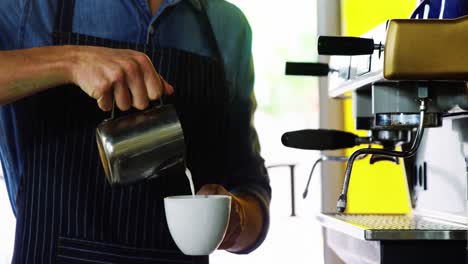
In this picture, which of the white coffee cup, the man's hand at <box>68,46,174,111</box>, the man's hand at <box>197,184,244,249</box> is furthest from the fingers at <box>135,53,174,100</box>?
the man's hand at <box>197,184,244,249</box>

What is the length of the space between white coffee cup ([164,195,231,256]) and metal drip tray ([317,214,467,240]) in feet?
0.53

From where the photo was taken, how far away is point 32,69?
0.79m

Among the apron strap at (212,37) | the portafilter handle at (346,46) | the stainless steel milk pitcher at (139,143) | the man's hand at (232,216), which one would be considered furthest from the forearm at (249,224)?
the portafilter handle at (346,46)

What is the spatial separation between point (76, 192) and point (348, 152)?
579mm

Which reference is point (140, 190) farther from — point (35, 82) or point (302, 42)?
point (302, 42)

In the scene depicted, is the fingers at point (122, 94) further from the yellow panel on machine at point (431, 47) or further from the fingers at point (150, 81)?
the yellow panel on machine at point (431, 47)

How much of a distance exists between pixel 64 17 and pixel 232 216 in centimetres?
41

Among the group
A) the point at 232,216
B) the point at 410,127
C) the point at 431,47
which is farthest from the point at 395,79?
the point at 232,216

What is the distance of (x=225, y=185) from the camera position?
1.09 metres

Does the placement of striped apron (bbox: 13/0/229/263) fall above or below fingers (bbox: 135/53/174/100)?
below

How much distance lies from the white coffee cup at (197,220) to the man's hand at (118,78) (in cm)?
13

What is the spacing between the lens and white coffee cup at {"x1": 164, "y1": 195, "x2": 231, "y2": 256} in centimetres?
67

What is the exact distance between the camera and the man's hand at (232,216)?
3.11 feet

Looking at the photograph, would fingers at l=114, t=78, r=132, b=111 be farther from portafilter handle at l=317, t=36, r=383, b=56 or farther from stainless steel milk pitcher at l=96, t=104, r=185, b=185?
portafilter handle at l=317, t=36, r=383, b=56
